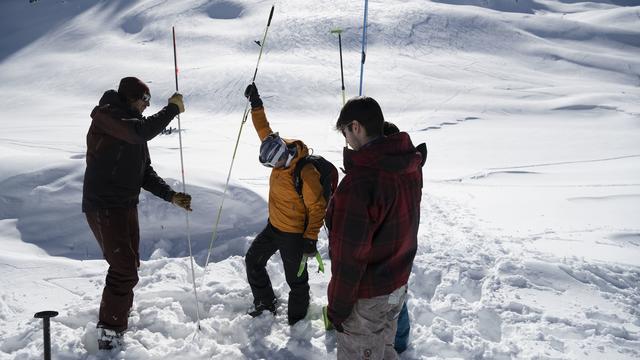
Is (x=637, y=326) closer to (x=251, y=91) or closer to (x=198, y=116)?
(x=251, y=91)

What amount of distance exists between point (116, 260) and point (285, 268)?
4.33 ft

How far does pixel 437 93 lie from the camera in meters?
26.5

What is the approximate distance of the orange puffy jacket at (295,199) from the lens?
385 cm

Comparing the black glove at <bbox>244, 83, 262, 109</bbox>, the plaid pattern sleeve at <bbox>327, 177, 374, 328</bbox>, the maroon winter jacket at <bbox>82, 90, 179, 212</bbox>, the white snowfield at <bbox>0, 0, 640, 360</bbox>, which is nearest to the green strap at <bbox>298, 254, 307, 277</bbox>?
the white snowfield at <bbox>0, 0, 640, 360</bbox>

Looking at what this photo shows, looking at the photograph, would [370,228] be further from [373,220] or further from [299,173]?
[299,173]

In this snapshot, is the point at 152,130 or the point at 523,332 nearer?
the point at 152,130

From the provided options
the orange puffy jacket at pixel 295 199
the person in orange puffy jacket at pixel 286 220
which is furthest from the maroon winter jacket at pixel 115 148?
the orange puffy jacket at pixel 295 199

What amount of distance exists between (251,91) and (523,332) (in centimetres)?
296

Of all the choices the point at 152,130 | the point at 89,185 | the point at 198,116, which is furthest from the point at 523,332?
the point at 198,116

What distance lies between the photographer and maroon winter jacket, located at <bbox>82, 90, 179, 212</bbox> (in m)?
3.67

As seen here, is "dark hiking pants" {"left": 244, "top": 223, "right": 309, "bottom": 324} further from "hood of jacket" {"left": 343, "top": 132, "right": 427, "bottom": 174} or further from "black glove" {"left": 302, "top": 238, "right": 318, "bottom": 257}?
"hood of jacket" {"left": 343, "top": 132, "right": 427, "bottom": 174}

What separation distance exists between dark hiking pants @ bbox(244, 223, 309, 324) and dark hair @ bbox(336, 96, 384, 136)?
67.5 inches

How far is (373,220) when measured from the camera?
260cm

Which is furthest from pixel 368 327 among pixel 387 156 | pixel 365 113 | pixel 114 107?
pixel 114 107
